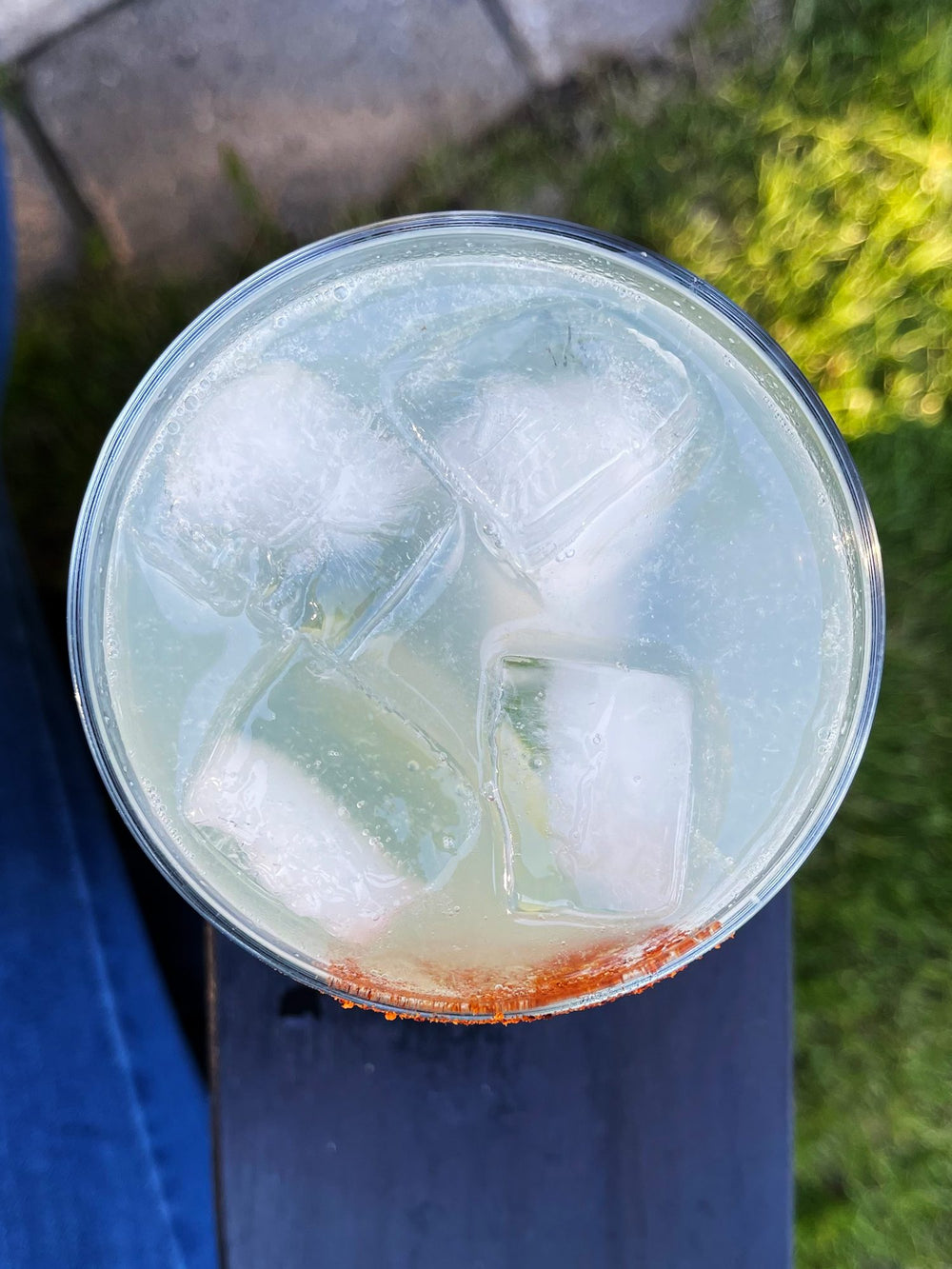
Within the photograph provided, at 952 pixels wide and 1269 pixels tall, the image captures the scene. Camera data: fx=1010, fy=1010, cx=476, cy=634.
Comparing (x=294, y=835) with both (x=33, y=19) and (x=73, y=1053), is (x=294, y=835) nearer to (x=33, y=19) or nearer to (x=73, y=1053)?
(x=73, y=1053)

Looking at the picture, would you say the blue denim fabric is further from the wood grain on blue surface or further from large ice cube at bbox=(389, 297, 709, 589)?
large ice cube at bbox=(389, 297, 709, 589)

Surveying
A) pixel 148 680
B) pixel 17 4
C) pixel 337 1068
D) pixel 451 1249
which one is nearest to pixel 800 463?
pixel 148 680

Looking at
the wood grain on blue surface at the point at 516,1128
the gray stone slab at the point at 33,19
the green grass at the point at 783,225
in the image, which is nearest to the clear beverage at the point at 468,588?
the wood grain on blue surface at the point at 516,1128

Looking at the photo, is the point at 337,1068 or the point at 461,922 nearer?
the point at 461,922

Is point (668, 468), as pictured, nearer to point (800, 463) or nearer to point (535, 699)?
point (800, 463)

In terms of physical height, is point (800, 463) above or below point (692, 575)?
above

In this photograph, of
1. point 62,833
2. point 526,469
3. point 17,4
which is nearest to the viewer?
point 526,469

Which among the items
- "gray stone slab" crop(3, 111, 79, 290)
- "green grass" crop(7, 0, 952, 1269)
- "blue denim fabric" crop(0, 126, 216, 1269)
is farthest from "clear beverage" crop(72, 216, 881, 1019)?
"gray stone slab" crop(3, 111, 79, 290)

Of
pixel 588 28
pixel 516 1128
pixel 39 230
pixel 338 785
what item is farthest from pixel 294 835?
pixel 588 28
